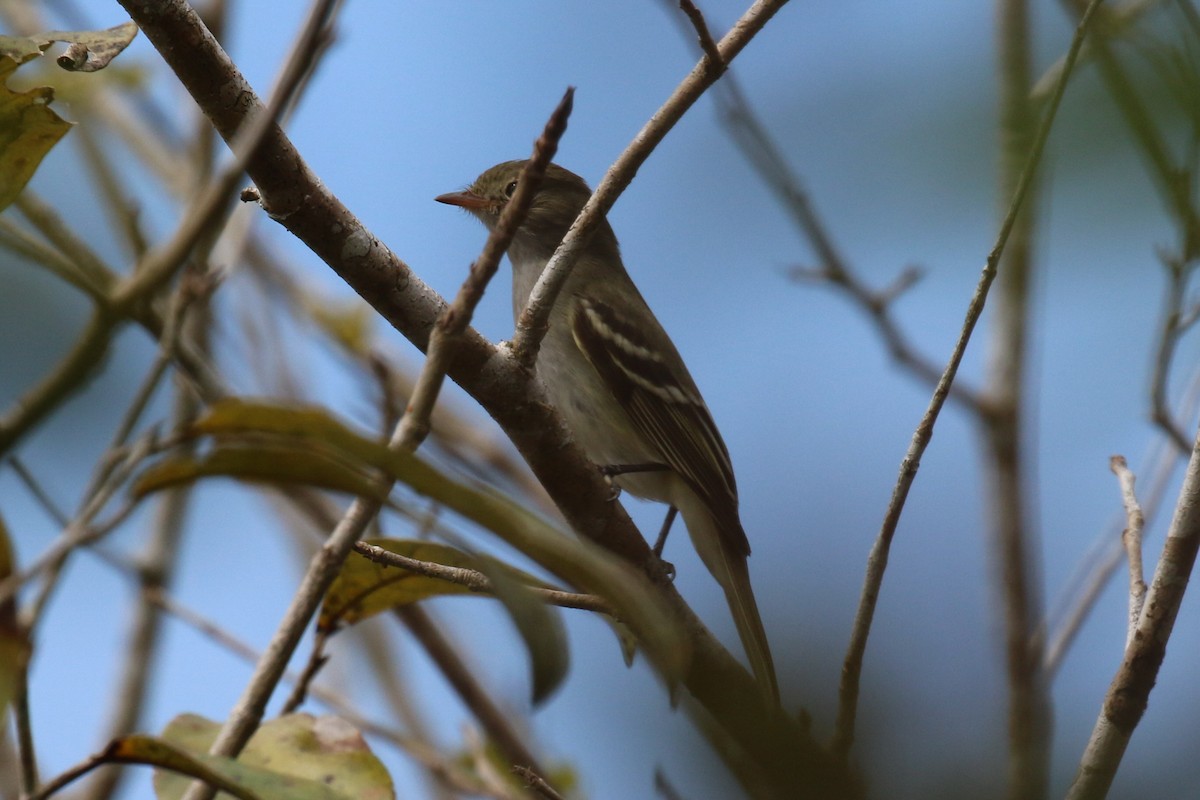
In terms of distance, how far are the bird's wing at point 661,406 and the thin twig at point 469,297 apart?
10.6 feet

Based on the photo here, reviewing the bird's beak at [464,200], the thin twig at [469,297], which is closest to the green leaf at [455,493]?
the thin twig at [469,297]

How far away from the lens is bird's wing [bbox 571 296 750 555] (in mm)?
5047

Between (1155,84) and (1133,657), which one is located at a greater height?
(1155,84)

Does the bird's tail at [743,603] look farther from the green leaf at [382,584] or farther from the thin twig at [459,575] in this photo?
the green leaf at [382,584]

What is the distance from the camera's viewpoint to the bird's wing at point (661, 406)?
→ 505cm

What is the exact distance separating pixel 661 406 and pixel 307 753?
3.17m

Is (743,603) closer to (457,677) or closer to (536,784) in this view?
(457,677)

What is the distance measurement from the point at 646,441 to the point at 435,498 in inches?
159

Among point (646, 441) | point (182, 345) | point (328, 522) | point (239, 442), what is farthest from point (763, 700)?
point (646, 441)

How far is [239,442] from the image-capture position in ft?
4.30

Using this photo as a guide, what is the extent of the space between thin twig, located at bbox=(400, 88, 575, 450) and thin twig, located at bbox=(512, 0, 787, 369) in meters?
0.82

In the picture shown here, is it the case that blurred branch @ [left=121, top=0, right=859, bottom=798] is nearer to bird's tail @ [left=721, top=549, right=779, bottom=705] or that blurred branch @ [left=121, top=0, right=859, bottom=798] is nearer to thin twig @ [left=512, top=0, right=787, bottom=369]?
thin twig @ [left=512, top=0, right=787, bottom=369]

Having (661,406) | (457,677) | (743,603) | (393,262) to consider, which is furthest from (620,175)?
(661,406)

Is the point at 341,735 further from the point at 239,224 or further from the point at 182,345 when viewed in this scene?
the point at 239,224
